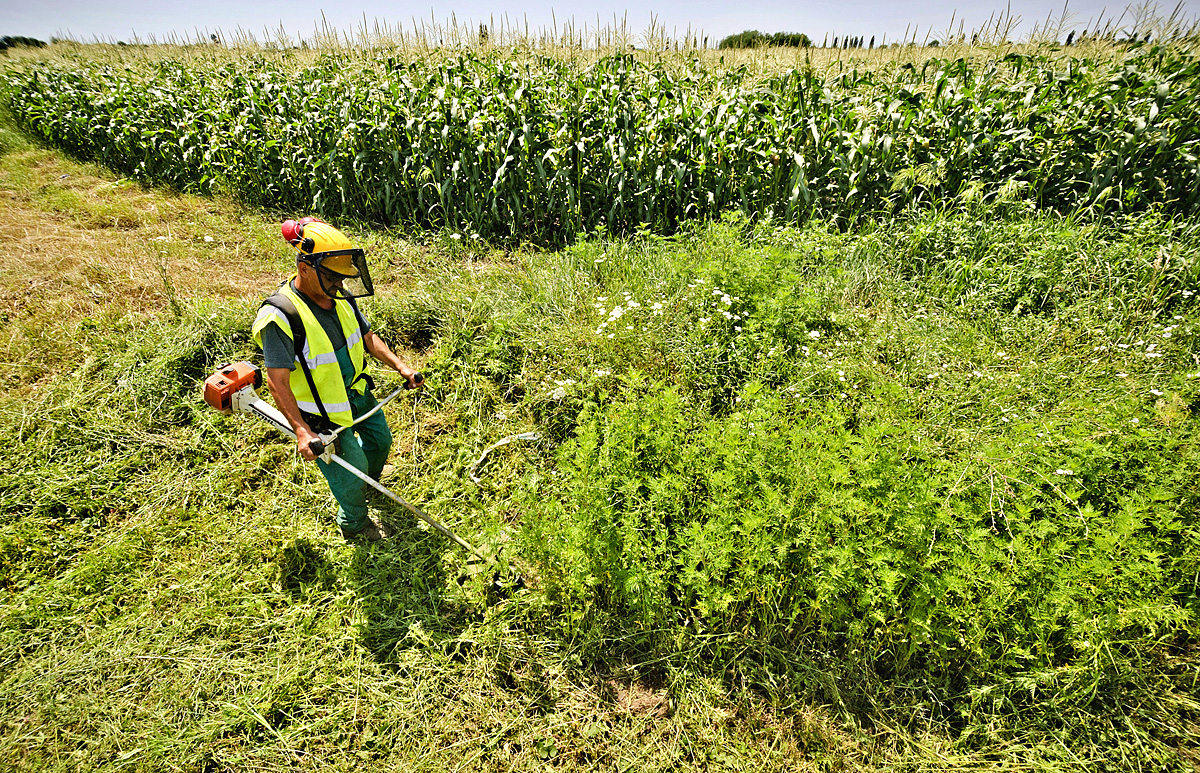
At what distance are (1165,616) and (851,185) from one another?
451 cm

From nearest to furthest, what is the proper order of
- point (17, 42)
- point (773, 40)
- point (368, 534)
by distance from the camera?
point (368, 534), point (773, 40), point (17, 42)

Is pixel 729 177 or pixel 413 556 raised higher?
pixel 729 177

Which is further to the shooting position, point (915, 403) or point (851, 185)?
point (851, 185)

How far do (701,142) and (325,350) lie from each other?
4679 mm

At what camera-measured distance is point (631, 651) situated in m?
2.73

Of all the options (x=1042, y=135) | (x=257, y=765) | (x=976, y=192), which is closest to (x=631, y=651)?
(x=257, y=765)

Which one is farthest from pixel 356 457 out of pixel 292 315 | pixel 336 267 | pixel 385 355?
pixel 336 267

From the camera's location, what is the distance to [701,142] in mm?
5797

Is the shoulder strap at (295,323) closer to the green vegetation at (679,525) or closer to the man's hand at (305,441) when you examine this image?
the man's hand at (305,441)

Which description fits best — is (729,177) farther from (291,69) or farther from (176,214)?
(291,69)

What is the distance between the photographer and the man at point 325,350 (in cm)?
256

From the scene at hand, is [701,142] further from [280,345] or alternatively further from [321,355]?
[280,345]

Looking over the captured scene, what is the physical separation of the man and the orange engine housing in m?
0.23

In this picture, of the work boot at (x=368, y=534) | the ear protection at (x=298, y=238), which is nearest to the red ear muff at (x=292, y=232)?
the ear protection at (x=298, y=238)
